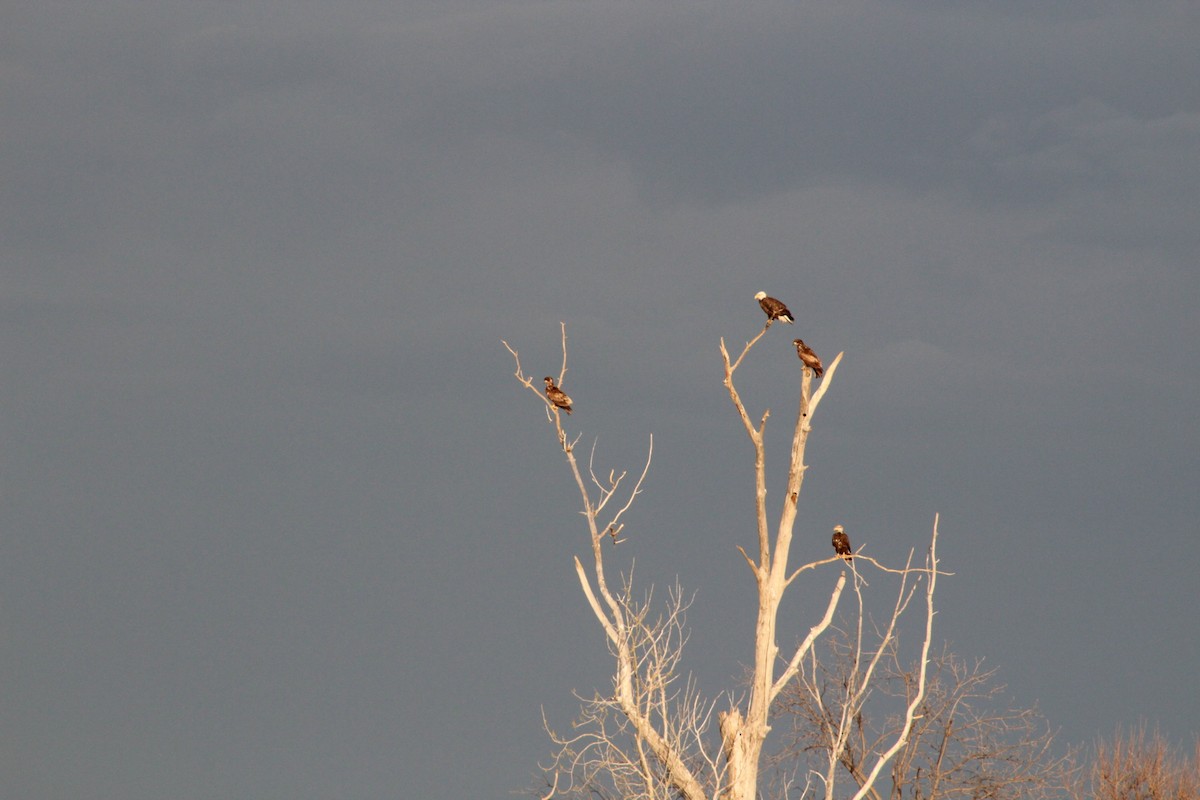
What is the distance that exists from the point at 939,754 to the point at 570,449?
1346cm

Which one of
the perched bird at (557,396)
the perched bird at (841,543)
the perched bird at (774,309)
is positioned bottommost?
the perched bird at (841,543)

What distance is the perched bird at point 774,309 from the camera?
17.6 meters

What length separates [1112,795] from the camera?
2836cm

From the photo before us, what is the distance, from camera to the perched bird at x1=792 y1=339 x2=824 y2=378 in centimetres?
1622

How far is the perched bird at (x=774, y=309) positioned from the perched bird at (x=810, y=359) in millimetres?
1033

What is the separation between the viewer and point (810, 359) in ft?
53.2

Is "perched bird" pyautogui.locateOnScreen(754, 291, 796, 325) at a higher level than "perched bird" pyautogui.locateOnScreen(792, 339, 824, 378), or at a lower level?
Result: higher

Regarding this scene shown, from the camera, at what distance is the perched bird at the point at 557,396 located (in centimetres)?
1702

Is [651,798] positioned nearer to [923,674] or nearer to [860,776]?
[923,674]

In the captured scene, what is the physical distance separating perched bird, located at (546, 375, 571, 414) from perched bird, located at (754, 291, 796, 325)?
7.94 ft

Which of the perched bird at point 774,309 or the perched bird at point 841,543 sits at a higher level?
the perched bird at point 774,309

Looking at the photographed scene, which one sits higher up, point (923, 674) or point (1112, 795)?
point (1112, 795)

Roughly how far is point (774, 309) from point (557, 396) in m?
2.64

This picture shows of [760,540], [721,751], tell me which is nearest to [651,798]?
[721,751]
